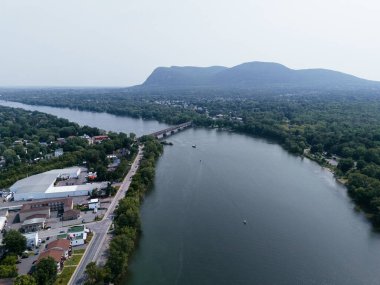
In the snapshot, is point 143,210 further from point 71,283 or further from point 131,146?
point 131,146

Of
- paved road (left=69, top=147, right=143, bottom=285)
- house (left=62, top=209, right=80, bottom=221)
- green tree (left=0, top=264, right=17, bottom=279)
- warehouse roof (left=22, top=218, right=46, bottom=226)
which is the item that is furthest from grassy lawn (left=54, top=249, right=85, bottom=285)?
warehouse roof (left=22, top=218, right=46, bottom=226)

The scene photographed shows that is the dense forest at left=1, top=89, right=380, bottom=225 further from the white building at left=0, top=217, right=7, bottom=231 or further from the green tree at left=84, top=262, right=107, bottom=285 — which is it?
the white building at left=0, top=217, right=7, bottom=231

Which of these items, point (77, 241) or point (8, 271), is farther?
point (77, 241)

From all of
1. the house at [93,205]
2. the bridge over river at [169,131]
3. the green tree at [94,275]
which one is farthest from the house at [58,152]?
the green tree at [94,275]

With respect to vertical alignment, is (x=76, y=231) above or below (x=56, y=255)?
below

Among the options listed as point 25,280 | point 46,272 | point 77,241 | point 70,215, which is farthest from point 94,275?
point 70,215

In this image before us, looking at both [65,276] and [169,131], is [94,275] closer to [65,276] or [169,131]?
[65,276]
